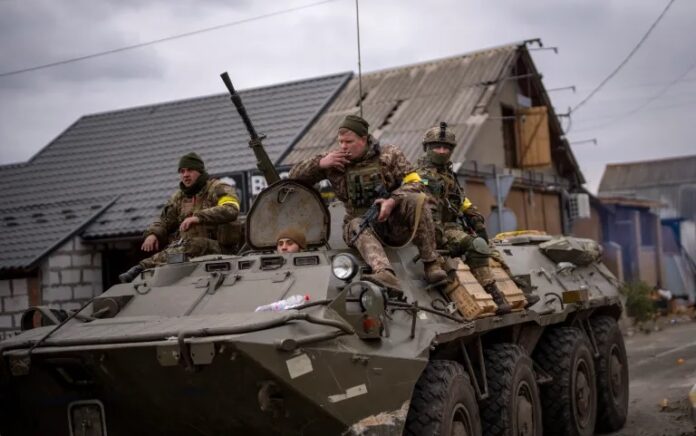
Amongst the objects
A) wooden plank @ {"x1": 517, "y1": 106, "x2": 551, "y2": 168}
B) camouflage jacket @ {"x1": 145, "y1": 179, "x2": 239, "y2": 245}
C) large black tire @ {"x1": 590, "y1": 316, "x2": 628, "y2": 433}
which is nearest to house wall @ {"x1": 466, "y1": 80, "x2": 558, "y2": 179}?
wooden plank @ {"x1": 517, "y1": 106, "x2": 551, "y2": 168}

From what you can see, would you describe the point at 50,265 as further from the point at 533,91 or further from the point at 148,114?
the point at 533,91

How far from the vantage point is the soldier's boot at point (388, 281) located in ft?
21.4

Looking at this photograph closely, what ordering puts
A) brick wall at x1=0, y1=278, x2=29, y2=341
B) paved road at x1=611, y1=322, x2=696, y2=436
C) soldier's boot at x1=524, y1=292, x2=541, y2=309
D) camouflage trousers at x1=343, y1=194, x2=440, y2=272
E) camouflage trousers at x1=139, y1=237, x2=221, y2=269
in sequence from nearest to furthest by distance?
camouflage trousers at x1=343, y1=194, x2=440, y2=272 < camouflage trousers at x1=139, y1=237, x2=221, y2=269 < soldier's boot at x1=524, y1=292, x2=541, y2=309 < paved road at x1=611, y1=322, x2=696, y2=436 < brick wall at x1=0, y1=278, x2=29, y2=341

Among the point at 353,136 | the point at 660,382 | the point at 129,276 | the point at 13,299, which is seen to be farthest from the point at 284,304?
the point at 13,299

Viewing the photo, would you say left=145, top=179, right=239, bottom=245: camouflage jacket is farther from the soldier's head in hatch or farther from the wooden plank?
the wooden plank

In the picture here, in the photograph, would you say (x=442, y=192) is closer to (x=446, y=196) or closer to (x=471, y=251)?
(x=446, y=196)

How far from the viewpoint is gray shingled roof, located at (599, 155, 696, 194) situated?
42625mm

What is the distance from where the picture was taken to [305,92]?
20.3 meters

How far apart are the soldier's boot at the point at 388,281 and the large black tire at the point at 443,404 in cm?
55

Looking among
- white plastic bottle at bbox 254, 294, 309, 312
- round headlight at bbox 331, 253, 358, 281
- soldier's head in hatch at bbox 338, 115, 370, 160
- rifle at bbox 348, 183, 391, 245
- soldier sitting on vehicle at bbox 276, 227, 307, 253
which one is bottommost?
white plastic bottle at bbox 254, 294, 309, 312

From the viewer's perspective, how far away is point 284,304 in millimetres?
6168

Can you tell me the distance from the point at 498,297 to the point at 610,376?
116 inches

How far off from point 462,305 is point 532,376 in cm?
131

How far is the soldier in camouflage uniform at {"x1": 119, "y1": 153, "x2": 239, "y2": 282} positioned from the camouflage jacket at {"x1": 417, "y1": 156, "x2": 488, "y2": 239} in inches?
62.5
